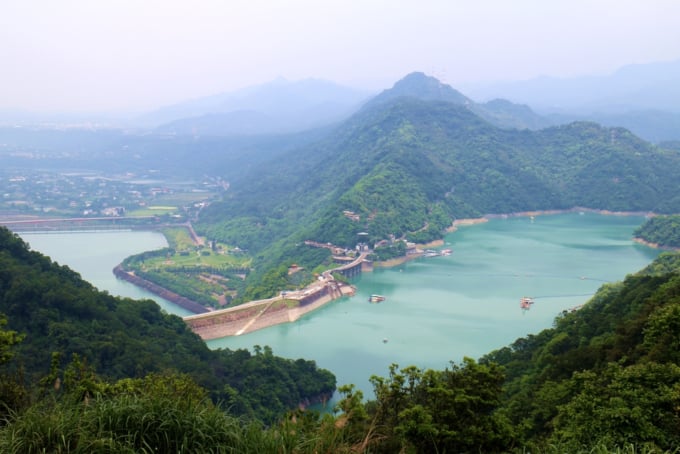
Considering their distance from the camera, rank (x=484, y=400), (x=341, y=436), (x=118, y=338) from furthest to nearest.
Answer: (x=118, y=338) < (x=484, y=400) < (x=341, y=436)

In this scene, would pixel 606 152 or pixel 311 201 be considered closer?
pixel 311 201

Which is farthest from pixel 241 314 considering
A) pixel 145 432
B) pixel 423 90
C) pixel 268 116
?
pixel 268 116

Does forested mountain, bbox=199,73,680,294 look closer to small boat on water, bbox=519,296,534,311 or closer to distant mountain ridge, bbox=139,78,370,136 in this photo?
small boat on water, bbox=519,296,534,311

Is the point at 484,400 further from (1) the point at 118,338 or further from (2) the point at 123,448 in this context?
(1) the point at 118,338

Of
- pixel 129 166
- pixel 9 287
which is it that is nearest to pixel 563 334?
pixel 9 287

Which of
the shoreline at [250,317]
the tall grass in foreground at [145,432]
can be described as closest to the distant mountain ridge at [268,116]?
the shoreline at [250,317]

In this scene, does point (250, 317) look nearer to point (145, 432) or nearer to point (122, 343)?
point (122, 343)
